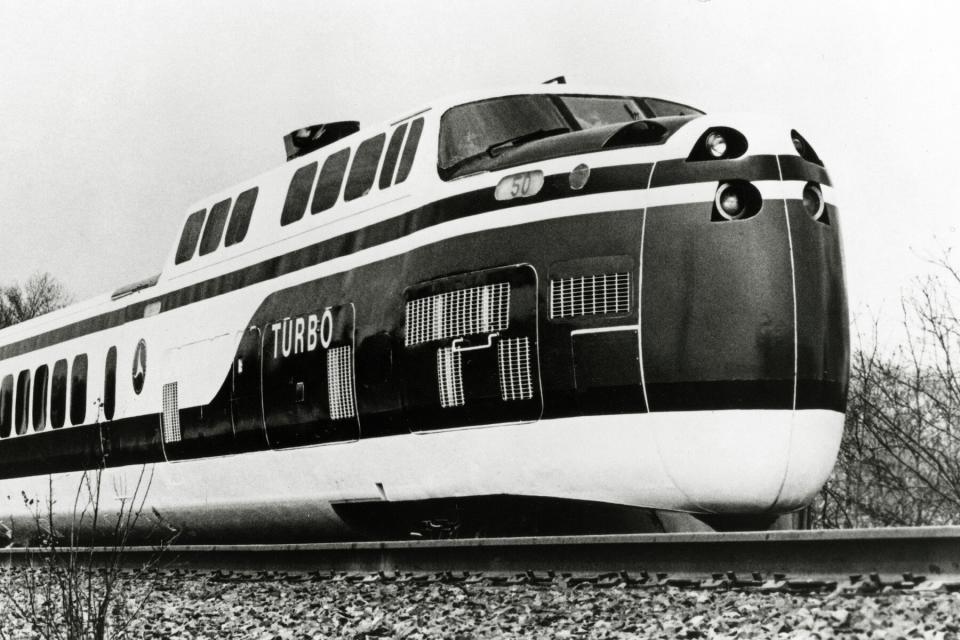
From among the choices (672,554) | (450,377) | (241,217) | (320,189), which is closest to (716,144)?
(450,377)

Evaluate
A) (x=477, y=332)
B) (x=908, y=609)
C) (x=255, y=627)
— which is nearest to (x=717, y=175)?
(x=477, y=332)

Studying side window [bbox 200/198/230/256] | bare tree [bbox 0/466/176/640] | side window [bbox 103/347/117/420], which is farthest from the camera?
side window [bbox 103/347/117/420]

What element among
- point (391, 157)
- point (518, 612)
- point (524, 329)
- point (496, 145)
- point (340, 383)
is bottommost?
point (518, 612)

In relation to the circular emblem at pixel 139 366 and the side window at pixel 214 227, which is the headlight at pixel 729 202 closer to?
the side window at pixel 214 227

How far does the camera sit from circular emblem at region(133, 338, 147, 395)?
1135cm

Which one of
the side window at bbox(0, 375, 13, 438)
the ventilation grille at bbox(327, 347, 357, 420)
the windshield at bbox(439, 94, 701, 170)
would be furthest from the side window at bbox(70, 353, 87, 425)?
the windshield at bbox(439, 94, 701, 170)

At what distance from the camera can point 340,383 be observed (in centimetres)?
856

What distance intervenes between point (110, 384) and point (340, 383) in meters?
4.31

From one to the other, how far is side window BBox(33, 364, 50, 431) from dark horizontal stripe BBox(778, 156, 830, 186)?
9334 millimetres

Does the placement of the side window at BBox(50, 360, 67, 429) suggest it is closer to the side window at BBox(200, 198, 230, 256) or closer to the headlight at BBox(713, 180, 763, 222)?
the side window at BBox(200, 198, 230, 256)

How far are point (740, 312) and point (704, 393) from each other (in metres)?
0.49

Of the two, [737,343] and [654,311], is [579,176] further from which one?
[737,343]

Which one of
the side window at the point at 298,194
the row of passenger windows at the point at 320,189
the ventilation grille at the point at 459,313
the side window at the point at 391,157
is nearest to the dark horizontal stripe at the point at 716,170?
the ventilation grille at the point at 459,313

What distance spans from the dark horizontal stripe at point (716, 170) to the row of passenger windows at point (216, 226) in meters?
4.59
